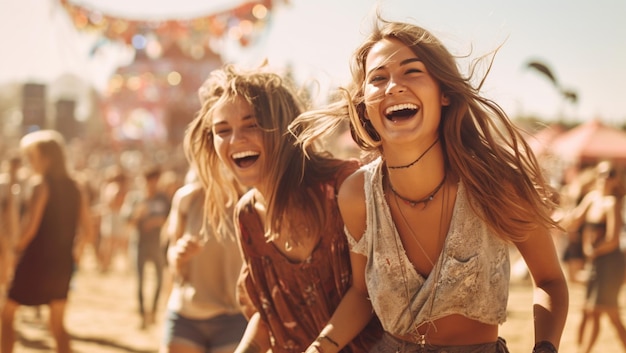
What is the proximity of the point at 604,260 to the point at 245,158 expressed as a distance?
14.4ft

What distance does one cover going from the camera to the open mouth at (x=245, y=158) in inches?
85.5

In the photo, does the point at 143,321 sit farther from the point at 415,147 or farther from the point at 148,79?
the point at 148,79

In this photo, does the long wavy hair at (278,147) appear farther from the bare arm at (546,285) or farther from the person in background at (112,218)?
the person in background at (112,218)

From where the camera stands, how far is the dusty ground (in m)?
6.08

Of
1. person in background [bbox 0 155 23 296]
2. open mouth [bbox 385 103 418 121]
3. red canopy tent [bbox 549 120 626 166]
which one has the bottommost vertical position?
red canopy tent [bbox 549 120 626 166]

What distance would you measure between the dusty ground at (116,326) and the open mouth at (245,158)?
427 cm

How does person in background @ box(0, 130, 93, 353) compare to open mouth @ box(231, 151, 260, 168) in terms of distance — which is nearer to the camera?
Result: open mouth @ box(231, 151, 260, 168)

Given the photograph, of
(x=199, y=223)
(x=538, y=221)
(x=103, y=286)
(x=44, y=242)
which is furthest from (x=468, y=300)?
(x=103, y=286)

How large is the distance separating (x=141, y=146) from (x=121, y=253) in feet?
68.1

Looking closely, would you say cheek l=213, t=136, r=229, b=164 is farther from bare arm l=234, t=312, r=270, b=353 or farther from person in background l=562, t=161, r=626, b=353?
person in background l=562, t=161, r=626, b=353

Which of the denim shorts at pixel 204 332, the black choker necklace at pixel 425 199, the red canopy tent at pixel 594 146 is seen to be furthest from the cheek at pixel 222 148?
the red canopy tent at pixel 594 146

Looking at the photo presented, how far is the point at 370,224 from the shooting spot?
1767 mm

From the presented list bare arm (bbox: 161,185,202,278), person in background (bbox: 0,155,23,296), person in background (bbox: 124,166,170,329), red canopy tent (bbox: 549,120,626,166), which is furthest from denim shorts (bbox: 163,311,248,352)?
red canopy tent (bbox: 549,120,626,166)

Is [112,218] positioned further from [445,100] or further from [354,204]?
[445,100]
